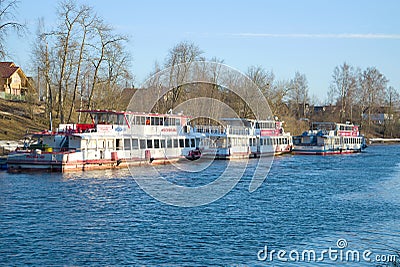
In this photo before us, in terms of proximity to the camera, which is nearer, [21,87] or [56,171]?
[56,171]

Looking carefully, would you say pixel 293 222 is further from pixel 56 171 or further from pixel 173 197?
pixel 56 171

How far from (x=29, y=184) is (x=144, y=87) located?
46.3 m

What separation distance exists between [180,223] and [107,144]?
2288 cm

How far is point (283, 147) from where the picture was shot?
73.1 m

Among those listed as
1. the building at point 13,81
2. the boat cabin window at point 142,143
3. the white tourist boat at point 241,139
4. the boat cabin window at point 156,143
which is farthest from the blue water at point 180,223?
the building at point 13,81

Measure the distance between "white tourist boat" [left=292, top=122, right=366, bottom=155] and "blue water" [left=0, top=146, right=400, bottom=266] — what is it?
1407 inches

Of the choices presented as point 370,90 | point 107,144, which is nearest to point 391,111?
point 370,90

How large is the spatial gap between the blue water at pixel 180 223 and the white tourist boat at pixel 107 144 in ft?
8.43

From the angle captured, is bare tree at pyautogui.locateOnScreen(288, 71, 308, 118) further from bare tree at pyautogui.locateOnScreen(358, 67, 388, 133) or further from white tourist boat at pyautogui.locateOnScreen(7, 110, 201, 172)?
white tourist boat at pyautogui.locateOnScreen(7, 110, 201, 172)

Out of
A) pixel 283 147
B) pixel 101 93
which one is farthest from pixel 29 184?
pixel 283 147

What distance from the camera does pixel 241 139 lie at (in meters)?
63.8

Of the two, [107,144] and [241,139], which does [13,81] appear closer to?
[241,139]

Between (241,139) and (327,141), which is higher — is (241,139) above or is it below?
above

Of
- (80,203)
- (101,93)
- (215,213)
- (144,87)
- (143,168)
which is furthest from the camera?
(144,87)
